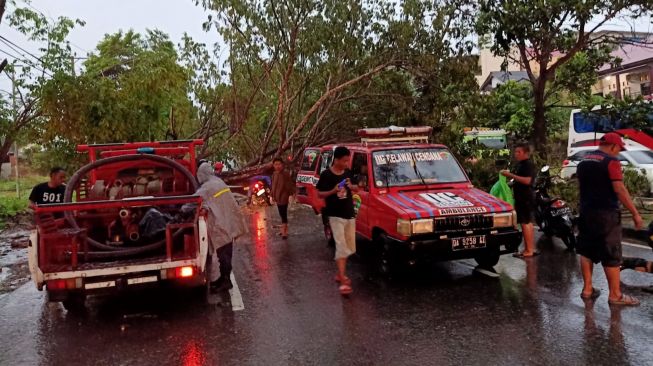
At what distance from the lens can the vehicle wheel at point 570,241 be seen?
27.8 ft

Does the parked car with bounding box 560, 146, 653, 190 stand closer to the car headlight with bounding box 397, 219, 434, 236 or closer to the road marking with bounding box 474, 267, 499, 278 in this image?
the road marking with bounding box 474, 267, 499, 278

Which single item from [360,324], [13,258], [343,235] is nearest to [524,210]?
[343,235]

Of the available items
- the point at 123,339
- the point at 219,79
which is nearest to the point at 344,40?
the point at 219,79

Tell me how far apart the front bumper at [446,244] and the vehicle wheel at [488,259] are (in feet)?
0.49

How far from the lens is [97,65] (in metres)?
17.9

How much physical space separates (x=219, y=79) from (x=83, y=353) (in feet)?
50.9

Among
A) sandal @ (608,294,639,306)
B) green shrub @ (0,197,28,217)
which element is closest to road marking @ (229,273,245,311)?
sandal @ (608,294,639,306)

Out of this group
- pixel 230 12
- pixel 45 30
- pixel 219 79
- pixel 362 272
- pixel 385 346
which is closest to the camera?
pixel 385 346

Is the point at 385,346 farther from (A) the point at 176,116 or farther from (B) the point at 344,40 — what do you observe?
(A) the point at 176,116

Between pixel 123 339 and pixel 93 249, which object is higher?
pixel 93 249

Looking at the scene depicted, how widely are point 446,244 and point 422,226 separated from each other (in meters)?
0.38

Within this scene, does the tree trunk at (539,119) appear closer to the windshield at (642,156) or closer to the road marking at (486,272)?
the windshield at (642,156)

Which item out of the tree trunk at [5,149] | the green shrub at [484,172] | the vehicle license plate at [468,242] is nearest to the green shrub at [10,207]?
the tree trunk at [5,149]

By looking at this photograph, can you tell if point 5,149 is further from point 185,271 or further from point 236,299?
point 185,271
